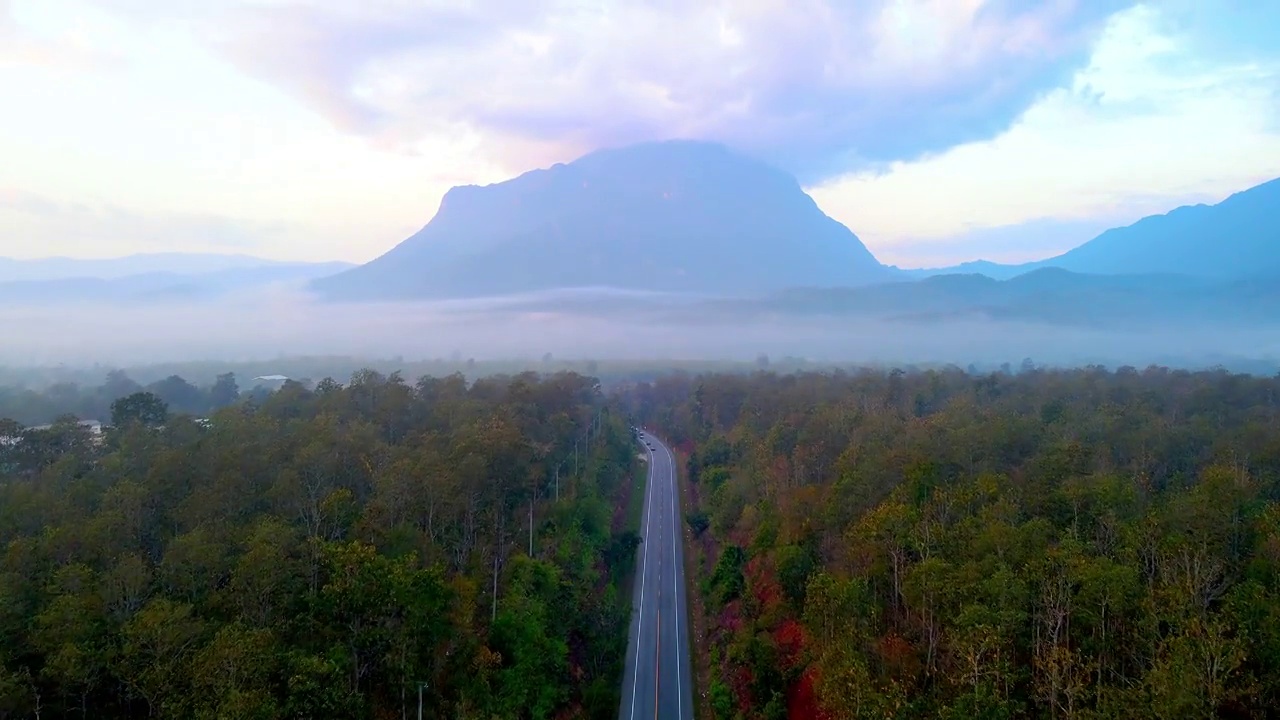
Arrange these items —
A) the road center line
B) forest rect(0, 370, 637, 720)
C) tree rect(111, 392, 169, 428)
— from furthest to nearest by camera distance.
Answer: tree rect(111, 392, 169, 428), the road center line, forest rect(0, 370, 637, 720)

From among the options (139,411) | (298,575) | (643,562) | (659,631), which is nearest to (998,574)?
(659,631)

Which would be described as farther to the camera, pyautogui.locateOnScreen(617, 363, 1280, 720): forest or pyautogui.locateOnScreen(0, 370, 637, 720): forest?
pyautogui.locateOnScreen(0, 370, 637, 720): forest

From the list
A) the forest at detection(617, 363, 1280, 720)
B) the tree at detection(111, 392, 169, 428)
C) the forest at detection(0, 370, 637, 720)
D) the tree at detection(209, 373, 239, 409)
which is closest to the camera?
the forest at detection(617, 363, 1280, 720)

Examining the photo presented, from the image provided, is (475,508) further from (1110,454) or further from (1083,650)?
(1110,454)

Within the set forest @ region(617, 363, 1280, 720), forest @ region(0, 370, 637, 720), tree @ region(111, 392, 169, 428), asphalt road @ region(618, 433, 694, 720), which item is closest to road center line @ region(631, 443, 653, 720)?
asphalt road @ region(618, 433, 694, 720)

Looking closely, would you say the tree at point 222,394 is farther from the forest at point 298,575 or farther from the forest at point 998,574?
the forest at point 998,574

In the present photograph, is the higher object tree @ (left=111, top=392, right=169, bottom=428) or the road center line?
tree @ (left=111, top=392, right=169, bottom=428)

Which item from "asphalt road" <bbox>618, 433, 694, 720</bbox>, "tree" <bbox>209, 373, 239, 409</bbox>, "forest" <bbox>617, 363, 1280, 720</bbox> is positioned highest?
"tree" <bbox>209, 373, 239, 409</bbox>

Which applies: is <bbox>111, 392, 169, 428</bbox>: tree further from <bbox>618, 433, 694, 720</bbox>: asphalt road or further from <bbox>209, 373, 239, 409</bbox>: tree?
<bbox>618, 433, 694, 720</bbox>: asphalt road
